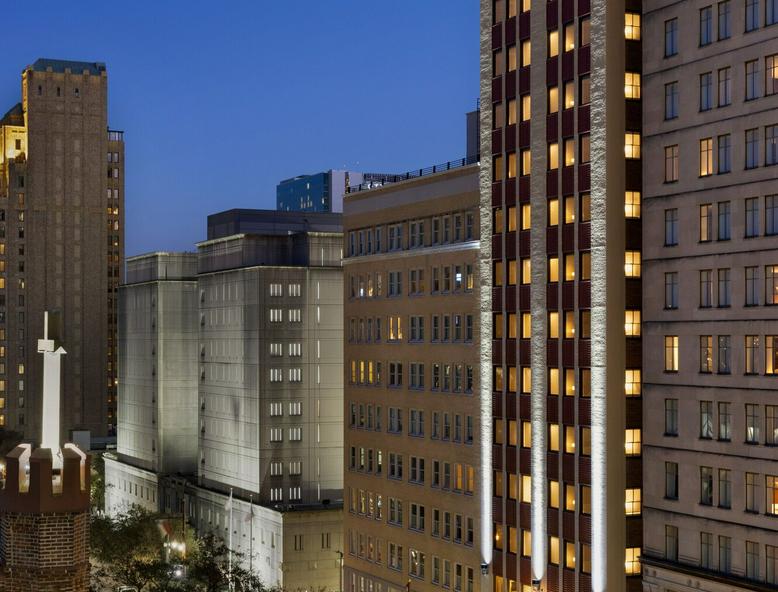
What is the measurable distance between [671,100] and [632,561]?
30.7 metres

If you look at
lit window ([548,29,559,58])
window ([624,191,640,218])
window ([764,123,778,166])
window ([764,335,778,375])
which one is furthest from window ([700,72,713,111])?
window ([764,335,778,375])

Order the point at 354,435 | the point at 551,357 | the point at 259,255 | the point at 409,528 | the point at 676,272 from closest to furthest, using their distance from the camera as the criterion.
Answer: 1. the point at 676,272
2. the point at 551,357
3. the point at 409,528
4. the point at 354,435
5. the point at 259,255

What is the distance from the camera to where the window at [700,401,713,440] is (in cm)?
8281

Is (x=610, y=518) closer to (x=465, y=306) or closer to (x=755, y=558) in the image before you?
(x=755, y=558)

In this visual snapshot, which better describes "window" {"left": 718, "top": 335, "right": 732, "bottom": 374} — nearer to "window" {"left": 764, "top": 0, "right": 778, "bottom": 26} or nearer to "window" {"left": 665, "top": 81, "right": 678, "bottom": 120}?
"window" {"left": 665, "top": 81, "right": 678, "bottom": 120}

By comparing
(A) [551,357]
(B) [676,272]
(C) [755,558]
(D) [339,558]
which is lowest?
(D) [339,558]

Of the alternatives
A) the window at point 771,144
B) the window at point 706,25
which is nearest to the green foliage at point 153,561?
the window at point 771,144

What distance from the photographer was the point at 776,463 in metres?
77.7

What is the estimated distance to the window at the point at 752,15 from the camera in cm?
7931

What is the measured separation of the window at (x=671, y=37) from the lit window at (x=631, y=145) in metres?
5.74

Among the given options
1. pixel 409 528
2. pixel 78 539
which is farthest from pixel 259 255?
pixel 78 539

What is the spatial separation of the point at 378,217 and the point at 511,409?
27.6m

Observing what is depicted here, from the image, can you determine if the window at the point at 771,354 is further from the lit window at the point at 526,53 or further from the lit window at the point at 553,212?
the lit window at the point at 526,53

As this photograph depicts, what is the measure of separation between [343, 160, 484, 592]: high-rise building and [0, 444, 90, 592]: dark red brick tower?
6261 centimetres
